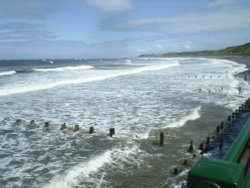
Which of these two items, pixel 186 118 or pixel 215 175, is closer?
pixel 215 175

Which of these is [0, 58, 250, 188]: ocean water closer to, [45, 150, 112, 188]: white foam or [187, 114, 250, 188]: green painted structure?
[45, 150, 112, 188]: white foam

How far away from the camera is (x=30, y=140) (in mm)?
17844

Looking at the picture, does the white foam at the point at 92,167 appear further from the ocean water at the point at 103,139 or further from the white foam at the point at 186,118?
the white foam at the point at 186,118

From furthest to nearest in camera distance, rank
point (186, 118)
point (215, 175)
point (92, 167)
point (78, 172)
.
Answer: point (186, 118) → point (92, 167) → point (78, 172) → point (215, 175)

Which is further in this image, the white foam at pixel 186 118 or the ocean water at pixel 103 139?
the white foam at pixel 186 118

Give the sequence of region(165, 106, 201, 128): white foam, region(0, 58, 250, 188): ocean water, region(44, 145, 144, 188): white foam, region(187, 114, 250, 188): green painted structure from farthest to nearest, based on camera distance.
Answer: region(165, 106, 201, 128): white foam
region(0, 58, 250, 188): ocean water
region(44, 145, 144, 188): white foam
region(187, 114, 250, 188): green painted structure

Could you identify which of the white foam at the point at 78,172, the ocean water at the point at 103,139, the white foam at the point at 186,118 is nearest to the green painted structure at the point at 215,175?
the ocean water at the point at 103,139

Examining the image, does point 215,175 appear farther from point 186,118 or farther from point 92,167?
point 186,118

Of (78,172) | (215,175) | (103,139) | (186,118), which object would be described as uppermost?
(215,175)

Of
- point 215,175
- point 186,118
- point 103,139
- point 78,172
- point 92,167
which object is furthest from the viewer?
point 186,118

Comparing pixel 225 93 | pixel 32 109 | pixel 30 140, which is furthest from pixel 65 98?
pixel 225 93

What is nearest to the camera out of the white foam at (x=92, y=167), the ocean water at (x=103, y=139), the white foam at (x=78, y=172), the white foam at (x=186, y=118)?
the white foam at (x=78, y=172)

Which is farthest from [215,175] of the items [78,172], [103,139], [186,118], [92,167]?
[186,118]

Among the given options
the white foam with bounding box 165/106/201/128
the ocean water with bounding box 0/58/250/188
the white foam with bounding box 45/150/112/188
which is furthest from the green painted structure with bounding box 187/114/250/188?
the white foam with bounding box 165/106/201/128
